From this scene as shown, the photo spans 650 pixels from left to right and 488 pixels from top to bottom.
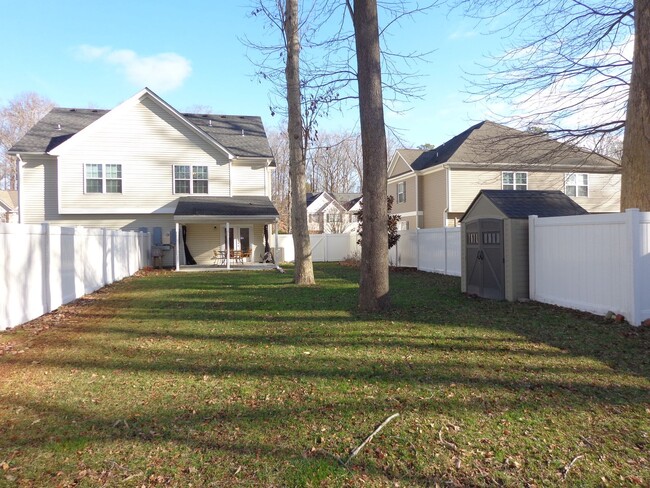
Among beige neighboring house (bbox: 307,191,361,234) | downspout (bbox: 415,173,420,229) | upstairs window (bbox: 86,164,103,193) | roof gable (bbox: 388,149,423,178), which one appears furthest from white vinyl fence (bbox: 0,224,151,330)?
roof gable (bbox: 388,149,423,178)

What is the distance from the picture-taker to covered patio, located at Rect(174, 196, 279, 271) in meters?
20.5

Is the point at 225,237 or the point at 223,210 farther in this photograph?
the point at 225,237

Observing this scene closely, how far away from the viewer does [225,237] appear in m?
22.5

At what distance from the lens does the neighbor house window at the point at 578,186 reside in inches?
950

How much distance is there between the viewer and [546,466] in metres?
3.04

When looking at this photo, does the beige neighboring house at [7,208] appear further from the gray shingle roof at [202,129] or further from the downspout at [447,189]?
the downspout at [447,189]

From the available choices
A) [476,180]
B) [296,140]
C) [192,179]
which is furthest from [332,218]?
[296,140]

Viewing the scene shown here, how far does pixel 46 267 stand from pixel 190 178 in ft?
46.0

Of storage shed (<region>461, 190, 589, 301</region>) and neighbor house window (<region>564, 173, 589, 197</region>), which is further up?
neighbor house window (<region>564, 173, 589, 197</region>)

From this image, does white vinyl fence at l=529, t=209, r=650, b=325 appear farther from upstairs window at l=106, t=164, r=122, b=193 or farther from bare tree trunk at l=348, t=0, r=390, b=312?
upstairs window at l=106, t=164, r=122, b=193

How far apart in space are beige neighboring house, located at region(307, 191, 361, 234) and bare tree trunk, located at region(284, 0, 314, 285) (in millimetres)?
8729

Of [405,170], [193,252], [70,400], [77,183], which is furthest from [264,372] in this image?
[405,170]

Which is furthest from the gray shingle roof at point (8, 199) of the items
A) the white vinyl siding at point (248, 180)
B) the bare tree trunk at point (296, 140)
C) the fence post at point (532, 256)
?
the fence post at point (532, 256)

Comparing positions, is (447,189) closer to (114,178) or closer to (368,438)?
(114,178)
